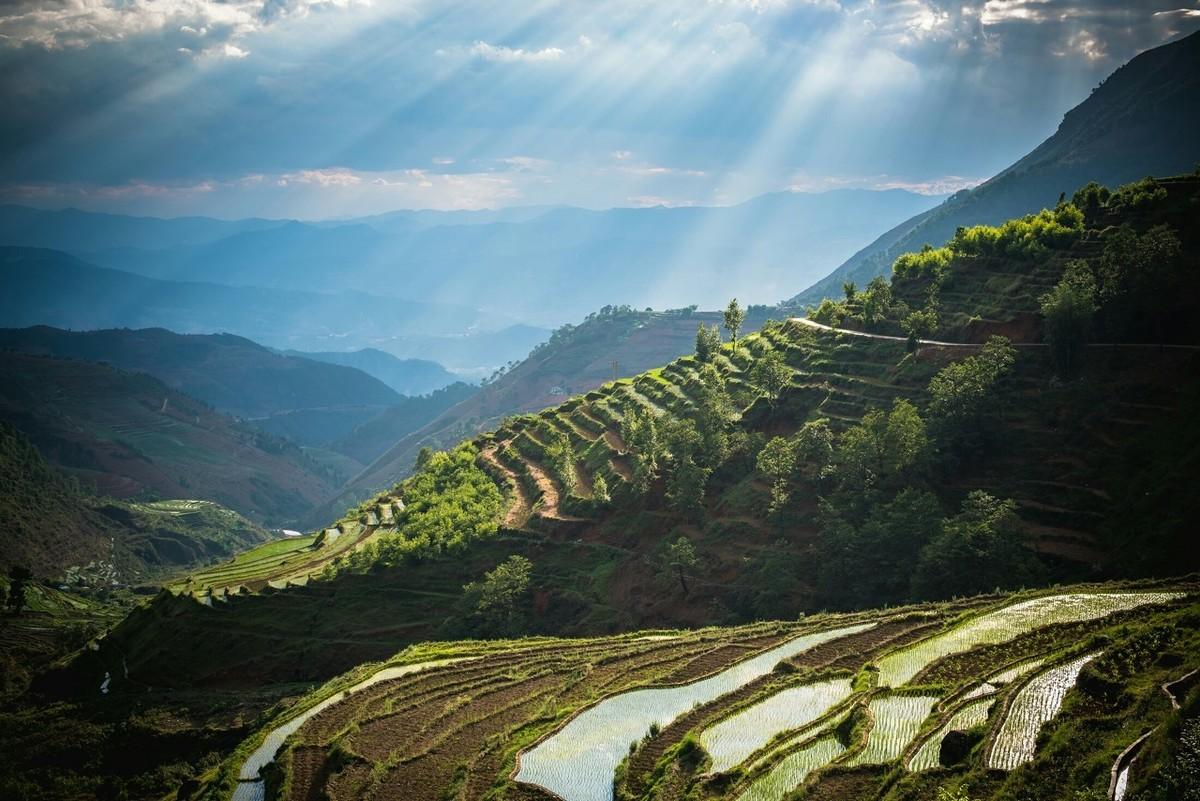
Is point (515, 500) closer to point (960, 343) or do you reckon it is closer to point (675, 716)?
point (960, 343)

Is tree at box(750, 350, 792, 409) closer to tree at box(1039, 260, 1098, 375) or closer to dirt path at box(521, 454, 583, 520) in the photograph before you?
dirt path at box(521, 454, 583, 520)

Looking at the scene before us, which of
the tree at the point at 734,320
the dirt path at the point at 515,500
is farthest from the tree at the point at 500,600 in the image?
the tree at the point at 734,320

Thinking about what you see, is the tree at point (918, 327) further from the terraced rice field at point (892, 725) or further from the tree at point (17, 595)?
the tree at point (17, 595)

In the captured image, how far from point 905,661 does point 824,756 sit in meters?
8.20

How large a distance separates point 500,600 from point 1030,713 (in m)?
39.8

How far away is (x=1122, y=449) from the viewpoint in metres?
48.2

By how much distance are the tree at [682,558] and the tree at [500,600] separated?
1130cm

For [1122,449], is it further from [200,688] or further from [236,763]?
[200,688]

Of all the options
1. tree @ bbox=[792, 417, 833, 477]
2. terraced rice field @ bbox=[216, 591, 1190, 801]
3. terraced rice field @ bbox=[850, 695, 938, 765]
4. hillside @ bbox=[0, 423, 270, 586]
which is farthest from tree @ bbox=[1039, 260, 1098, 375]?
hillside @ bbox=[0, 423, 270, 586]

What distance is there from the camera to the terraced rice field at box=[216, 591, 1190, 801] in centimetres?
2514

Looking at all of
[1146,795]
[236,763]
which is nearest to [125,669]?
[236,763]

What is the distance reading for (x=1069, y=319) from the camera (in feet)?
179

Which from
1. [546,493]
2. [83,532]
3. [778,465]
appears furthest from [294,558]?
[83,532]

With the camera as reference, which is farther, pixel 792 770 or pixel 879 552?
pixel 879 552
